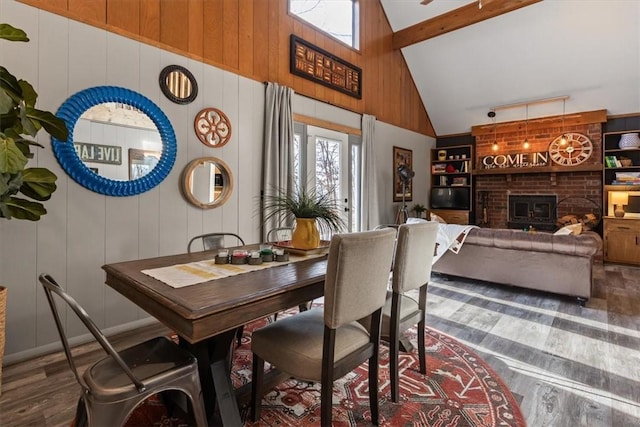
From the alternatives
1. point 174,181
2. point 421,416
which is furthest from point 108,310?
point 421,416

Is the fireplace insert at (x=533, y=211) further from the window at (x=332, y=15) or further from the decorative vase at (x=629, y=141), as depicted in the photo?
the window at (x=332, y=15)

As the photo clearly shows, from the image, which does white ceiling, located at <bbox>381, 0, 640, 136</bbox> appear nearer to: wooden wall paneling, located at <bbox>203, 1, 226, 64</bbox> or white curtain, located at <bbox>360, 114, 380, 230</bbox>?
white curtain, located at <bbox>360, 114, 380, 230</bbox>

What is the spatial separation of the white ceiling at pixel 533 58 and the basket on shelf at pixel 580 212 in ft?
5.29

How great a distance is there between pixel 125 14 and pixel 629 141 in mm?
7336

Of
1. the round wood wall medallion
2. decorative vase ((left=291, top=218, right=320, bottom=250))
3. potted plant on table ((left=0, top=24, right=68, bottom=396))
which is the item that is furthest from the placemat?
the round wood wall medallion

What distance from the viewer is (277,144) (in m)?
3.80

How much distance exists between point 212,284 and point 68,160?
73.8 inches

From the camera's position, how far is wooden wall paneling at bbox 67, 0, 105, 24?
2.47 meters

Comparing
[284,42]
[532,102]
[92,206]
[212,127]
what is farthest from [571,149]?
[92,206]

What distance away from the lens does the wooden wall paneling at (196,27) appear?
3.14m

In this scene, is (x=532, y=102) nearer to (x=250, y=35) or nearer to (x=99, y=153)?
(x=250, y=35)

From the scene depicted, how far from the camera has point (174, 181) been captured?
10.1 ft

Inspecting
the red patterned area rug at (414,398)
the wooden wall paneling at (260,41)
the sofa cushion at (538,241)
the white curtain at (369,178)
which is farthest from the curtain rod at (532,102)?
the red patterned area rug at (414,398)

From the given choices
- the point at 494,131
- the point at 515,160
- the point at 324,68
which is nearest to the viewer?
the point at 324,68
